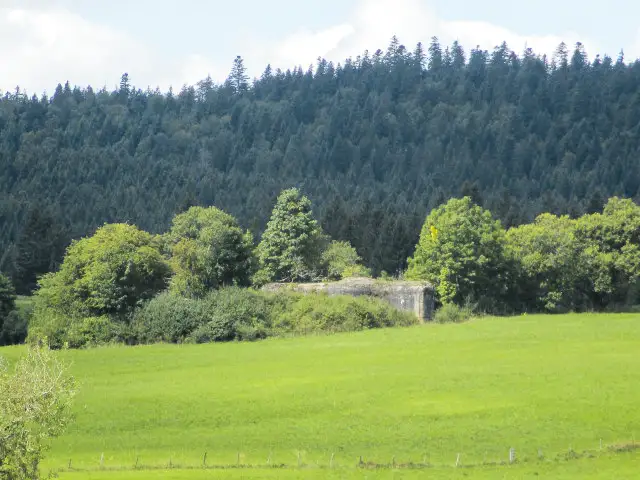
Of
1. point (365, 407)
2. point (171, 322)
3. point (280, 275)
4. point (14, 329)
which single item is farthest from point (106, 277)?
point (365, 407)

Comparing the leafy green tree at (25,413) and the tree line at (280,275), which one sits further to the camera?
the tree line at (280,275)

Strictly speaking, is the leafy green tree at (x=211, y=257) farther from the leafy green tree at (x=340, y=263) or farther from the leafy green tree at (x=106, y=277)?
the leafy green tree at (x=340, y=263)

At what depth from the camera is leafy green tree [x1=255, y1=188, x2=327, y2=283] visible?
401 ft

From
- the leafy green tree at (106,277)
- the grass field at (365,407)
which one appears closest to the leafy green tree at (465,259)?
the grass field at (365,407)

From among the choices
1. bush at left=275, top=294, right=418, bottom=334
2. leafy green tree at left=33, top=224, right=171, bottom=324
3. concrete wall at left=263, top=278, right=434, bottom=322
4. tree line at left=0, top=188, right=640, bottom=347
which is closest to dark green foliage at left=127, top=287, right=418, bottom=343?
bush at left=275, top=294, right=418, bottom=334

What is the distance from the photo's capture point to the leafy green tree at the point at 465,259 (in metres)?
111

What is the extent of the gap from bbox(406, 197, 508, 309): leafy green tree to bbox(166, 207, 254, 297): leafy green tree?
20.6 m

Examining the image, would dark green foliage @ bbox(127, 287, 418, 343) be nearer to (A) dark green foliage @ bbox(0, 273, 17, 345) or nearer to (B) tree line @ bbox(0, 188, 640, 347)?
(B) tree line @ bbox(0, 188, 640, 347)

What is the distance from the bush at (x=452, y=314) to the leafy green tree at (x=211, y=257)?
2381 centimetres

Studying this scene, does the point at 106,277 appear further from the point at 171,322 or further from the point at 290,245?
the point at 290,245

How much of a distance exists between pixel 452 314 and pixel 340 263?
23767 millimetres

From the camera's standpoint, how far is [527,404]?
64.6m

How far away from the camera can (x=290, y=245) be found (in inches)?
4838

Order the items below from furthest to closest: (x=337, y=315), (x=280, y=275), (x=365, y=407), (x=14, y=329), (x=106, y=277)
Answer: (x=280, y=275) → (x=14, y=329) → (x=106, y=277) → (x=337, y=315) → (x=365, y=407)
